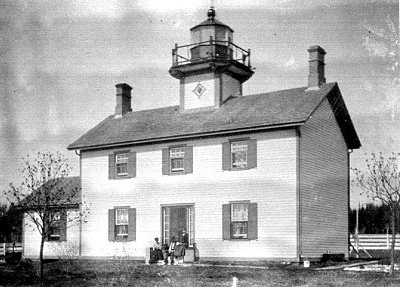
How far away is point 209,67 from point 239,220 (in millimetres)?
6763

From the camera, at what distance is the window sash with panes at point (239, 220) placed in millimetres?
23438

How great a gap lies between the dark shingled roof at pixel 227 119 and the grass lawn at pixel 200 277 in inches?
214

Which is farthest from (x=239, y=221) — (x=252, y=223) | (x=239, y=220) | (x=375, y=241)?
(x=375, y=241)

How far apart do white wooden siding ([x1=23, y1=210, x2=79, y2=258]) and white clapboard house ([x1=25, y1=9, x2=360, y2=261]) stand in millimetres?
590

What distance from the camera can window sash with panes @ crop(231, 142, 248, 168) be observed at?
936 inches

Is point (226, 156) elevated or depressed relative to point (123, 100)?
depressed

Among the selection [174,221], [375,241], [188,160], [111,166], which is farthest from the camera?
[375,241]

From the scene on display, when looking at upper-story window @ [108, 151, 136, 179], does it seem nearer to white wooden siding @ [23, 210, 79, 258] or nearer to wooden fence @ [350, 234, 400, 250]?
white wooden siding @ [23, 210, 79, 258]

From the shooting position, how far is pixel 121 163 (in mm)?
27031

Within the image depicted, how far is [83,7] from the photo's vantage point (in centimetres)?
1705

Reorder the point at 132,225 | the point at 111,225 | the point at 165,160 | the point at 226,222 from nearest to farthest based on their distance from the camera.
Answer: the point at 226,222
the point at 165,160
the point at 132,225
the point at 111,225

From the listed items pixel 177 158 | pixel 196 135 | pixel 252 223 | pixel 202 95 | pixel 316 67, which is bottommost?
pixel 252 223

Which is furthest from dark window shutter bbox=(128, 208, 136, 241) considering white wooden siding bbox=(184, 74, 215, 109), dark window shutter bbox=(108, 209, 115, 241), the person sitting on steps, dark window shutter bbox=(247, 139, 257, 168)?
dark window shutter bbox=(247, 139, 257, 168)

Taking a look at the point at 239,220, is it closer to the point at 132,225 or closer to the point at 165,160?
Result: the point at 165,160
